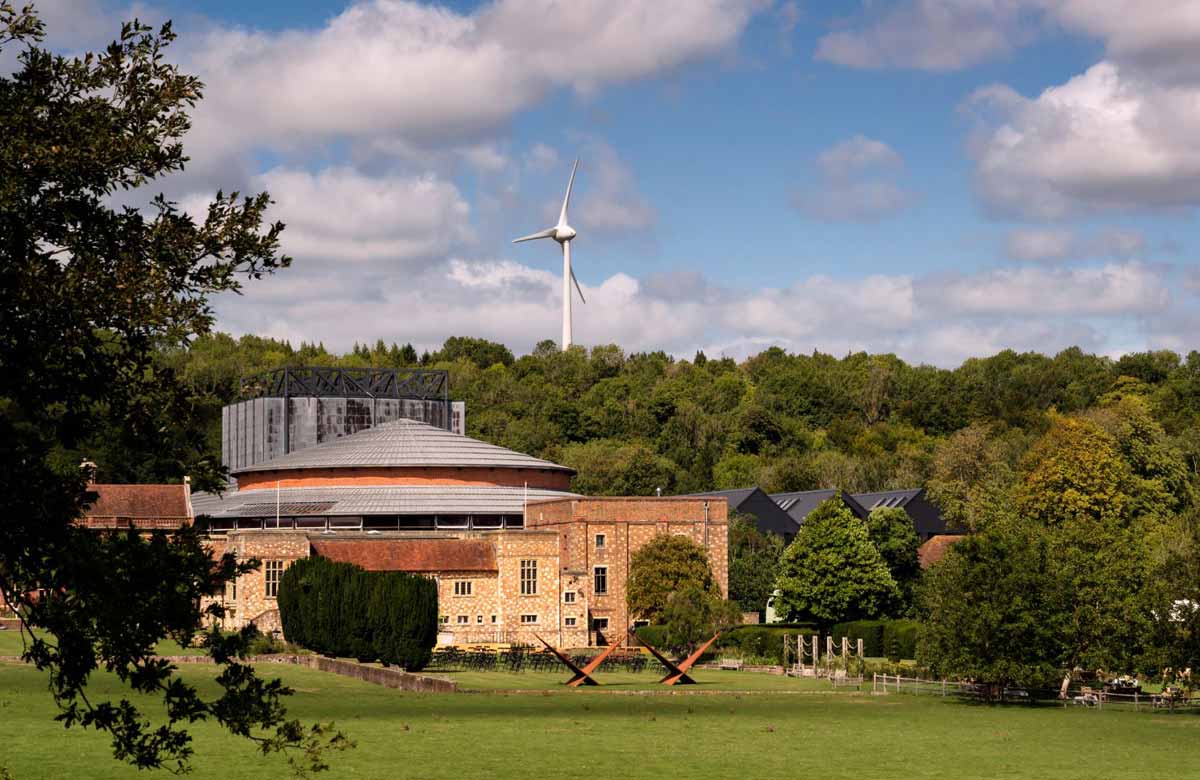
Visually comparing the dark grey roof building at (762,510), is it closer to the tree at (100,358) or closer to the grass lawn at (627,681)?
the grass lawn at (627,681)

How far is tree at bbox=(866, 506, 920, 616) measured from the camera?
8469cm

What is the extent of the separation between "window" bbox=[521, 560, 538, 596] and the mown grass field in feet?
97.5

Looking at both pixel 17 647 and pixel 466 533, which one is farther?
pixel 466 533

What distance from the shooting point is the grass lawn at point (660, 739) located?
27.2 metres

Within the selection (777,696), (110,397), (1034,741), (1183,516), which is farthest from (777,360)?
(110,397)

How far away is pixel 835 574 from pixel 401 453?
99.9 ft

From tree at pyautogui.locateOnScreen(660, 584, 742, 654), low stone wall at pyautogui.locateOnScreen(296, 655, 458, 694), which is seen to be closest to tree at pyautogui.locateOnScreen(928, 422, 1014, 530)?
tree at pyautogui.locateOnScreen(660, 584, 742, 654)

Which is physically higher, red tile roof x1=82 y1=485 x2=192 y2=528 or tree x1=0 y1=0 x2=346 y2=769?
red tile roof x1=82 y1=485 x2=192 y2=528

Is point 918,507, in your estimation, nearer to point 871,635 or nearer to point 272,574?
point 871,635

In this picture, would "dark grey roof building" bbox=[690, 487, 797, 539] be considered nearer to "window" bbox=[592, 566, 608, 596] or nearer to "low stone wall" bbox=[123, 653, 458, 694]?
"window" bbox=[592, 566, 608, 596]

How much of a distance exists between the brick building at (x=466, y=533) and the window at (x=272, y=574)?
7 cm

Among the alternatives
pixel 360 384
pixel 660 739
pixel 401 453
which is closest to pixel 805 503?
pixel 401 453

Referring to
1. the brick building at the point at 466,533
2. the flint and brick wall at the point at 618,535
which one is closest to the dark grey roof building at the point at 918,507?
the brick building at the point at 466,533

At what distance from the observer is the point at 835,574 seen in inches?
3019
